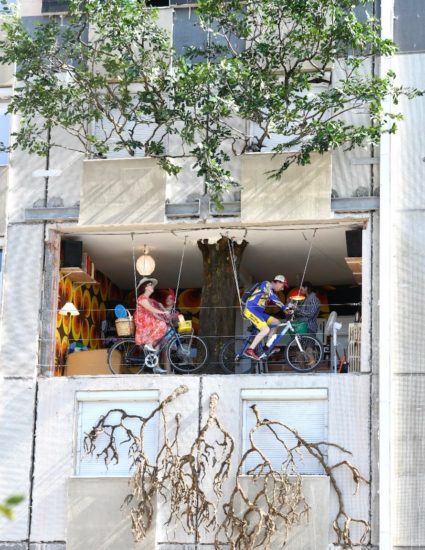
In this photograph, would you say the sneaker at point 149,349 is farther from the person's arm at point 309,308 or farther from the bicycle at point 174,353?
the person's arm at point 309,308

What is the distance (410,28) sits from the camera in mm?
15656

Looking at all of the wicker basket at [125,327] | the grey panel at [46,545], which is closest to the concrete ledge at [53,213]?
the wicker basket at [125,327]

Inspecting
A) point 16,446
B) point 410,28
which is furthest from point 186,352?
point 410,28

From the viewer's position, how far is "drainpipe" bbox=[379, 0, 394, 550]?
13844mm

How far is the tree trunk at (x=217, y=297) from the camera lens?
634 inches

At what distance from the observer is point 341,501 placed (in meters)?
14.1

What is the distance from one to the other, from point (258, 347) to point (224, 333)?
0.69m

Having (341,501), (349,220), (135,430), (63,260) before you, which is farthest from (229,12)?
(341,501)

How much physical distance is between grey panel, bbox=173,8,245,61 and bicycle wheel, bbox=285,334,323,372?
5107mm

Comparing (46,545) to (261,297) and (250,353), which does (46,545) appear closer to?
(250,353)

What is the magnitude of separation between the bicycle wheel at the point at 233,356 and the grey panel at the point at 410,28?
17.4 feet

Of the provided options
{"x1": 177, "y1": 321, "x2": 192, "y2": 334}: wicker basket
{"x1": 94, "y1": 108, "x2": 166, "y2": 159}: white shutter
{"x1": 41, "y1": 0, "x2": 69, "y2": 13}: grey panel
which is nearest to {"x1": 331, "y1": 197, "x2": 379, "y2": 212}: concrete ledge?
{"x1": 177, "y1": 321, "x2": 192, "y2": 334}: wicker basket

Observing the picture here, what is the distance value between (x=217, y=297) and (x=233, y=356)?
3.38 feet

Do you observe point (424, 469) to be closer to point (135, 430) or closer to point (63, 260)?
point (135, 430)
